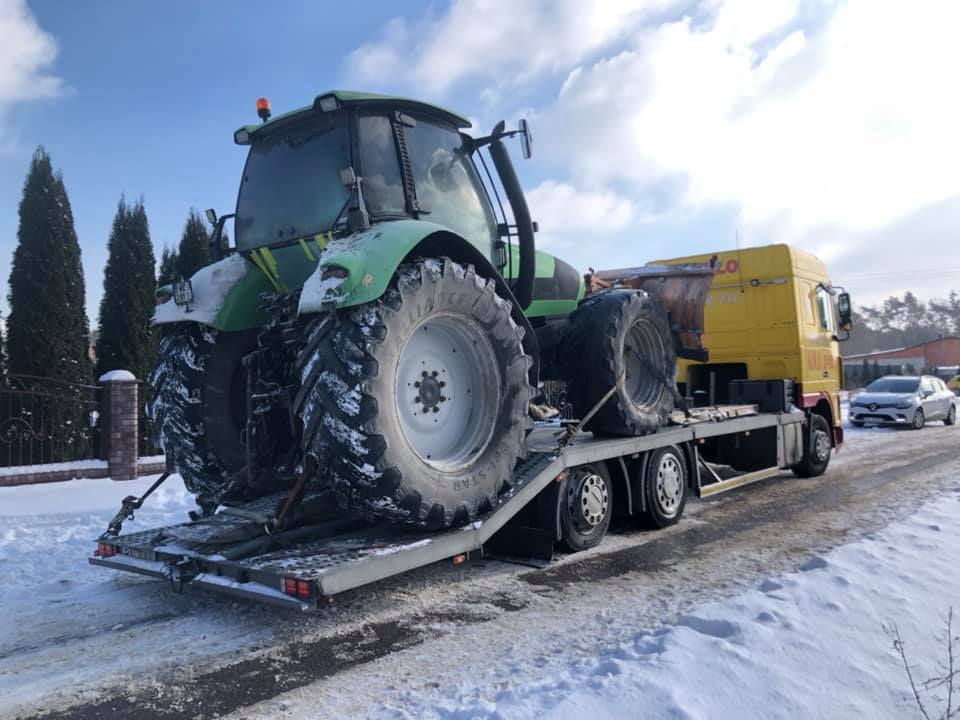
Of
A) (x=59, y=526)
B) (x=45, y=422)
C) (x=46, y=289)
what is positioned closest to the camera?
(x=59, y=526)

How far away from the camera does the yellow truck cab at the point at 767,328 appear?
9.71 metres

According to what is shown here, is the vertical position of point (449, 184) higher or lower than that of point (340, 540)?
higher

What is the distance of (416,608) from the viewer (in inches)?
184

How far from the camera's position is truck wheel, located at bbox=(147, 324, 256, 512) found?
5.19m

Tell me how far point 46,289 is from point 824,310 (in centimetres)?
1324

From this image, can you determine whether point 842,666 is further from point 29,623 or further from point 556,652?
point 29,623

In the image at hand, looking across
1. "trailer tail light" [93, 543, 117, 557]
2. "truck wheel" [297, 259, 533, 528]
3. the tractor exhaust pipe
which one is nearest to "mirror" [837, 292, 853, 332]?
the tractor exhaust pipe

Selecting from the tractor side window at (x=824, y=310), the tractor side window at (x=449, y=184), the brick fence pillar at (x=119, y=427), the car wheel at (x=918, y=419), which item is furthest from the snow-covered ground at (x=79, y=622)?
the car wheel at (x=918, y=419)

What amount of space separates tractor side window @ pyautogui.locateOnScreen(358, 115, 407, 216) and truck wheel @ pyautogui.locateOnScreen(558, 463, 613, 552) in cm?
249

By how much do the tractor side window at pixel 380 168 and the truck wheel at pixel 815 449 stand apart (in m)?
7.81

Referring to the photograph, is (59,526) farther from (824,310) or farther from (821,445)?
(824,310)

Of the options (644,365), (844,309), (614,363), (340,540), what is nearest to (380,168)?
(340,540)

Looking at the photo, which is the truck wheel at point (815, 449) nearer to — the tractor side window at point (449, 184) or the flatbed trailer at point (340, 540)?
the flatbed trailer at point (340, 540)

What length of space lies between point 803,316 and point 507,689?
810 centimetres
